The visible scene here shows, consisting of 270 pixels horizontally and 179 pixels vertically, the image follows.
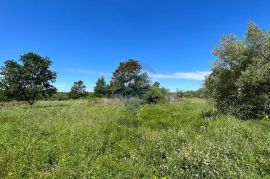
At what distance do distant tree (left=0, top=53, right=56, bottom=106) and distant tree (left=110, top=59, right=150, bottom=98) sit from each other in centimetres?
1066

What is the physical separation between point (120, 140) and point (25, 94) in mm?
24809

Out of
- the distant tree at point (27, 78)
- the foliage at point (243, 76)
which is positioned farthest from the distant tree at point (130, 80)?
the foliage at point (243, 76)

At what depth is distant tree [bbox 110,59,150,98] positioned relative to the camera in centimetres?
3835

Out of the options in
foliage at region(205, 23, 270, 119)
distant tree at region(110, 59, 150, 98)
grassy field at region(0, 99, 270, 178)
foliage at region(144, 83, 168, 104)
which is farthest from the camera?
distant tree at region(110, 59, 150, 98)

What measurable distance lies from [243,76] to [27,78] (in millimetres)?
24705

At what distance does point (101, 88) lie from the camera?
5544cm

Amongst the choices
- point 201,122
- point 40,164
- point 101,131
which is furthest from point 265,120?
point 40,164

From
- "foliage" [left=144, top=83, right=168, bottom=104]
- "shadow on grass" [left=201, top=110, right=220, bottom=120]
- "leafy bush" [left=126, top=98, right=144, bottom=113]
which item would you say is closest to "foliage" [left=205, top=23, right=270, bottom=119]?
"shadow on grass" [left=201, top=110, right=220, bottom=120]

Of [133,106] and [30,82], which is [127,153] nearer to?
[133,106]

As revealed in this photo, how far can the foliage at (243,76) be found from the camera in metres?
13.2

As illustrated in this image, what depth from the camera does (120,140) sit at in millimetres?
9375

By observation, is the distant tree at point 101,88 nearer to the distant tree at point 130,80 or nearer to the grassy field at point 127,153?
the distant tree at point 130,80

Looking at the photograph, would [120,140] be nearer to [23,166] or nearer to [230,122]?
[23,166]

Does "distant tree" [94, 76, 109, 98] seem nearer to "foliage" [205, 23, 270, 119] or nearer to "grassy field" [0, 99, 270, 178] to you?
"foliage" [205, 23, 270, 119]
